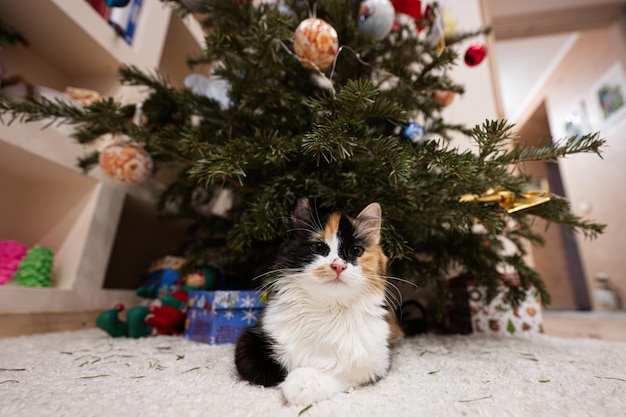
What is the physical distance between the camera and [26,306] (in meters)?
0.83

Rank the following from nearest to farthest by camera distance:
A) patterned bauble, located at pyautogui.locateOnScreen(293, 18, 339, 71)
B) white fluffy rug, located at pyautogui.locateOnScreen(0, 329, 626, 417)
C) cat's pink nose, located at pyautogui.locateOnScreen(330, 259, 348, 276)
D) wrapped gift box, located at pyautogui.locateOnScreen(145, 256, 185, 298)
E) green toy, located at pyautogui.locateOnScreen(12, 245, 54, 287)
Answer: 1. white fluffy rug, located at pyautogui.locateOnScreen(0, 329, 626, 417)
2. cat's pink nose, located at pyautogui.locateOnScreen(330, 259, 348, 276)
3. patterned bauble, located at pyautogui.locateOnScreen(293, 18, 339, 71)
4. green toy, located at pyautogui.locateOnScreen(12, 245, 54, 287)
5. wrapped gift box, located at pyautogui.locateOnScreen(145, 256, 185, 298)

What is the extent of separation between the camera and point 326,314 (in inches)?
20.0

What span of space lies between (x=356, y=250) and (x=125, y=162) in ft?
2.10

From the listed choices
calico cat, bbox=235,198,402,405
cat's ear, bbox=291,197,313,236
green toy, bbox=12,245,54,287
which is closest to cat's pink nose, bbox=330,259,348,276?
calico cat, bbox=235,198,402,405

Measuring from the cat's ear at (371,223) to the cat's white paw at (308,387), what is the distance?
0.24m

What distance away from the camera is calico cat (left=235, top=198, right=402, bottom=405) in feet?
1.56

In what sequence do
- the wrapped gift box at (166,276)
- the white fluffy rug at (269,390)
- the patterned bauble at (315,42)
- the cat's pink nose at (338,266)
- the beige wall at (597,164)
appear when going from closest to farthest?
the white fluffy rug at (269,390) < the cat's pink nose at (338,266) < the patterned bauble at (315,42) < the wrapped gift box at (166,276) < the beige wall at (597,164)

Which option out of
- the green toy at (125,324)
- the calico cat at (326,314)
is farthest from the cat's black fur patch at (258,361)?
the green toy at (125,324)

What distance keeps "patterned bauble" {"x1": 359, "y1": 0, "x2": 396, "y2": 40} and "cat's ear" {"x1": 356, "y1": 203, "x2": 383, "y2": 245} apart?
0.50 meters

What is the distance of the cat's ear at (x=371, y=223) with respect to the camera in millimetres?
560

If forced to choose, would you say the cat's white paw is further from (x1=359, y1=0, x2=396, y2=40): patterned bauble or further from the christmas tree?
(x1=359, y1=0, x2=396, y2=40): patterned bauble

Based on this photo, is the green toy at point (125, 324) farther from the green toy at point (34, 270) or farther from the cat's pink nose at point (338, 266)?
the cat's pink nose at point (338, 266)

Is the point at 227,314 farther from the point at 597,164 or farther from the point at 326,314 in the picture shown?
the point at 597,164

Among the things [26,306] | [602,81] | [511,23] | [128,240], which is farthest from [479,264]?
[602,81]
